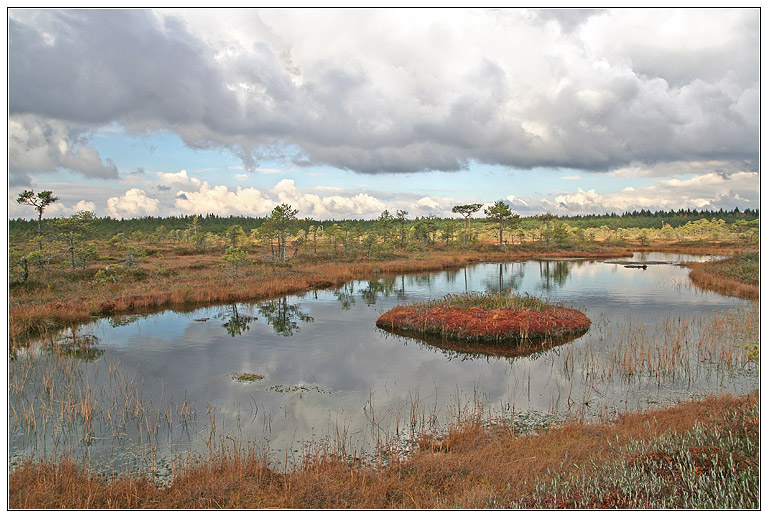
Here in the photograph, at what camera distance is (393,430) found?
35.7 ft

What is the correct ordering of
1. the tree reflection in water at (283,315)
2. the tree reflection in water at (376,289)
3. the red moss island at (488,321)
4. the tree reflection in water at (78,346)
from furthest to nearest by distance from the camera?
the tree reflection in water at (376,289)
the tree reflection in water at (283,315)
the red moss island at (488,321)
the tree reflection in water at (78,346)

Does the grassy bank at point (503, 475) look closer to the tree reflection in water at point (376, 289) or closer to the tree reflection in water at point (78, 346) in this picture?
the tree reflection in water at point (78, 346)

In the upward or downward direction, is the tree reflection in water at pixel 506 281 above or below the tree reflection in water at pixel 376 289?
above

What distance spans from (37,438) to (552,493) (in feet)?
37.2

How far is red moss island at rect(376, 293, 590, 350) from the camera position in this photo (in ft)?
65.1

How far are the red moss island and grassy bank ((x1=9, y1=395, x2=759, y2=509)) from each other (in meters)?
10.4

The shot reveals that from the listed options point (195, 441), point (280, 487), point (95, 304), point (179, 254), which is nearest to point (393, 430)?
point (280, 487)

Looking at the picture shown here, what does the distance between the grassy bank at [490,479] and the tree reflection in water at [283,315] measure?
14.2 meters

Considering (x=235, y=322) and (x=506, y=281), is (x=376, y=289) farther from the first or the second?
(x=235, y=322)

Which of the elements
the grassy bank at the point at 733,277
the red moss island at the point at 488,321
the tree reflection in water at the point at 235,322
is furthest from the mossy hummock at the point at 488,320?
A: the grassy bank at the point at 733,277

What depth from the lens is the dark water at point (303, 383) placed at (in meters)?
10.7

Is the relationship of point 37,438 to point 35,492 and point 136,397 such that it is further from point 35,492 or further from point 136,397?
point 35,492

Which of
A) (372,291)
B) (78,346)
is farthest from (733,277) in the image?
(78,346)

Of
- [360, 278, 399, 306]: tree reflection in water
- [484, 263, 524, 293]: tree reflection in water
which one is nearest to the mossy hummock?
[360, 278, 399, 306]: tree reflection in water
